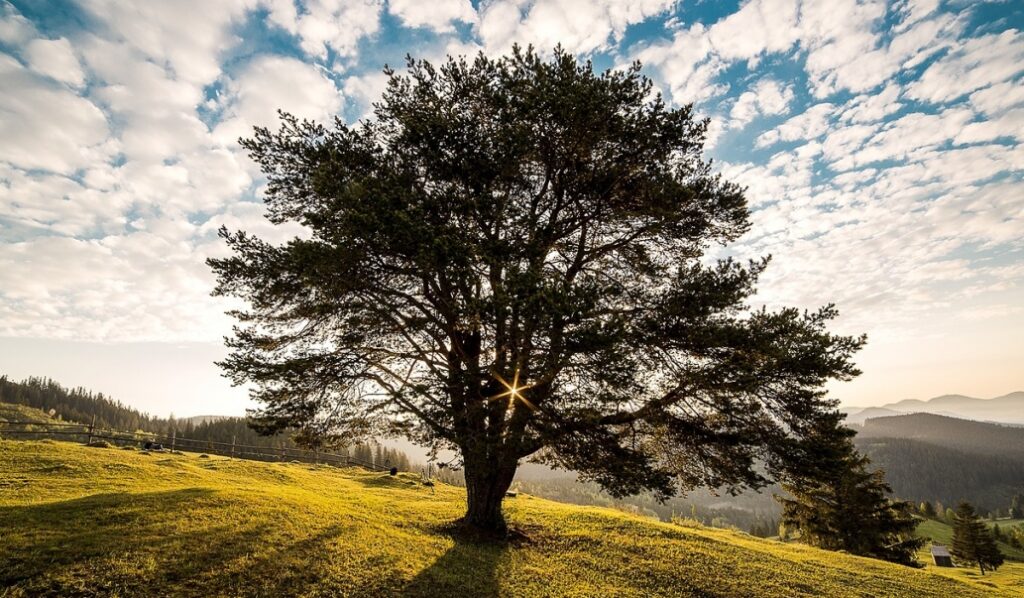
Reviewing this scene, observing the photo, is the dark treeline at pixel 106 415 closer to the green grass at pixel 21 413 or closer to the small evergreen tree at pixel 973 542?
the green grass at pixel 21 413

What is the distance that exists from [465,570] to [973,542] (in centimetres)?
6261

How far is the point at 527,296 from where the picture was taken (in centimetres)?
964

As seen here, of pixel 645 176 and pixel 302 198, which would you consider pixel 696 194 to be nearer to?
pixel 645 176

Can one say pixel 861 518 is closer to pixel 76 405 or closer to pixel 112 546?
pixel 112 546

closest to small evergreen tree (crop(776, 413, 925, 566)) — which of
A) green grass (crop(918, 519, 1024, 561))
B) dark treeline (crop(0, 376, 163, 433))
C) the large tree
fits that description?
the large tree

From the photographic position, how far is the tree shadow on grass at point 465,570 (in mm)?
10195

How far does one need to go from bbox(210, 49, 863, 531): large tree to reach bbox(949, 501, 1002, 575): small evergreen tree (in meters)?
55.7

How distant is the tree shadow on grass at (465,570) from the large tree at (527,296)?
5.63 ft

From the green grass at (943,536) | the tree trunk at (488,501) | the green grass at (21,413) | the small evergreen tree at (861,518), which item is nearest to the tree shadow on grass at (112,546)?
the tree trunk at (488,501)

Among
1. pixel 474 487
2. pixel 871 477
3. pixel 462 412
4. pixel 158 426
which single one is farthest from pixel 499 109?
pixel 158 426

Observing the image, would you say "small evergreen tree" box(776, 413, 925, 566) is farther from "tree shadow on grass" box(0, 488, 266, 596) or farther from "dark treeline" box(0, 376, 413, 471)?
"dark treeline" box(0, 376, 413, 471)

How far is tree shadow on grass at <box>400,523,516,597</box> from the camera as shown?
10195 mm

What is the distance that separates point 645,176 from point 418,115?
6.43 metres

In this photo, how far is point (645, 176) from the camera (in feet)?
41.6
